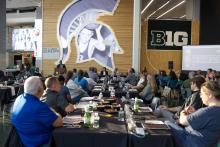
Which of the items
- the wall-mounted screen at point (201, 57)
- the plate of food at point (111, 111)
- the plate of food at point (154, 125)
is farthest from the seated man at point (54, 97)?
the wall-mounted screen at point (201, 57)

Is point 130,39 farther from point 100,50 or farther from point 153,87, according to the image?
point 153,87

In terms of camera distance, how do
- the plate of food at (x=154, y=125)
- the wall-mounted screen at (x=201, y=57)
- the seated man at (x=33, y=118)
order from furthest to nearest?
the wall-mounted screen at (x=201, y=57) → the plate of food at (x=154, y=125) → the seated man at (x=33, y=118)

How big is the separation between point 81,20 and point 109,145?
43.0 ft

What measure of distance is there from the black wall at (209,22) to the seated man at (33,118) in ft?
42.9

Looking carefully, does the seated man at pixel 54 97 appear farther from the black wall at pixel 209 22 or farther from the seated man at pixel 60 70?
the black wall at pixel 209 22

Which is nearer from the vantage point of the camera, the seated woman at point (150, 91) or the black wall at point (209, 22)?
the seated woman at point (150, 91)

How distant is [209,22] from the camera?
51.6 feet

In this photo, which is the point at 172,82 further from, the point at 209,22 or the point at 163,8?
the point at 163,8

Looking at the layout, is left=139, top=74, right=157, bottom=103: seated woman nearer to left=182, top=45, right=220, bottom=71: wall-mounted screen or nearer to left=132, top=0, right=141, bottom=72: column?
left=132, top=0, right=141, bottom=72: column

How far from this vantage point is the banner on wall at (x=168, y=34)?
15219mm

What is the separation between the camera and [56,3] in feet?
53.5

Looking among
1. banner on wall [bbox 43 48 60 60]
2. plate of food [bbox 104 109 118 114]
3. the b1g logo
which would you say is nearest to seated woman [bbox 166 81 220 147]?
plate of food [bbox 104 109 118 114]

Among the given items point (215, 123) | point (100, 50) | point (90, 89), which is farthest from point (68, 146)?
point (100, 50)

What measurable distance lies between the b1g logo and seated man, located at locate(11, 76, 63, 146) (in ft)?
40.0
